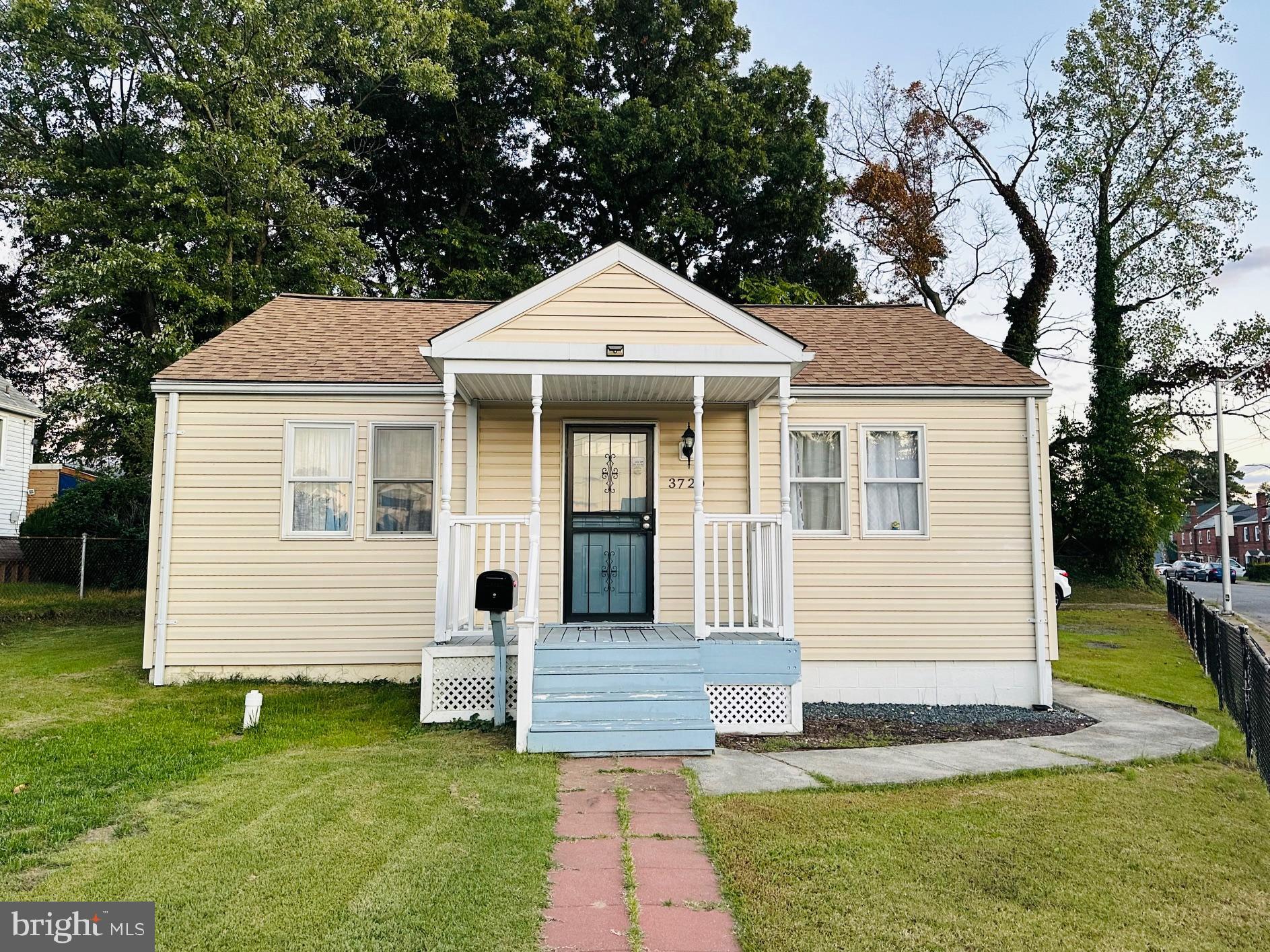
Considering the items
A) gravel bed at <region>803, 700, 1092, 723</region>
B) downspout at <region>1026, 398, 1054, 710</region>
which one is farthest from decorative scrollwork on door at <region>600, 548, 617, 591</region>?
downspout at <region>1026, 398, 1054, 710</region>

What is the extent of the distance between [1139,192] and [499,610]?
25.0 meters

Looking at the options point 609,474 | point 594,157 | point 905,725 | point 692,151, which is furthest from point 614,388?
point 594,157

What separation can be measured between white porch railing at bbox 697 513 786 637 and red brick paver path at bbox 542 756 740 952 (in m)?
2.05

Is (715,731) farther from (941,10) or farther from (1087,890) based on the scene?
(941,10)

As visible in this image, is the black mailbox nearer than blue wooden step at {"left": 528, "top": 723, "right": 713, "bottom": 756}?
No

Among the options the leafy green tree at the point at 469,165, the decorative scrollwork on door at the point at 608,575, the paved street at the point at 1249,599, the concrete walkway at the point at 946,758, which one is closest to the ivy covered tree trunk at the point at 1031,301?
the paved street at the point at 1249,599

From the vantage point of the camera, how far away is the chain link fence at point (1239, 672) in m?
5.04

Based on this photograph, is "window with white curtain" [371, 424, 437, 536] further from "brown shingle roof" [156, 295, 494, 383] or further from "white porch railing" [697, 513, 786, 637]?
"white porch railing" [697, 513, 786, 637]

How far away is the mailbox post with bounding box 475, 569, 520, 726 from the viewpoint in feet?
20.5

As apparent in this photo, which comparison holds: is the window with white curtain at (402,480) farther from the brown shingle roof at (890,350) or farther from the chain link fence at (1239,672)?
the chain link fence at (1239,672)

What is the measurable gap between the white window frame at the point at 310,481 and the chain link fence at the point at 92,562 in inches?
306

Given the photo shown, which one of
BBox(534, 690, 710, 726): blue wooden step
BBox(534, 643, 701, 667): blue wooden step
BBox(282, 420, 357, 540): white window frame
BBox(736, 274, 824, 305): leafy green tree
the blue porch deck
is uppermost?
BBox(736, 274, 824, 305): leafy green tree

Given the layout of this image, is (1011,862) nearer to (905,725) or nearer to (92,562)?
(905,725)

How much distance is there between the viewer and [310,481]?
845 cm
